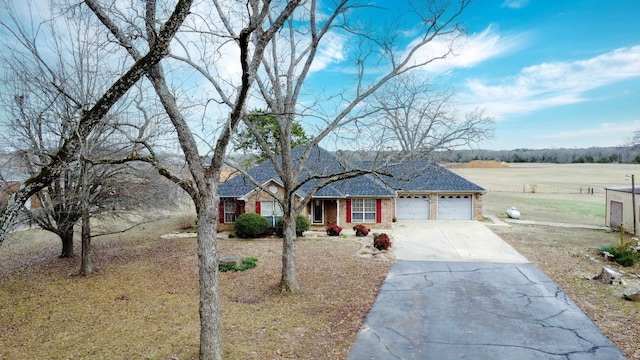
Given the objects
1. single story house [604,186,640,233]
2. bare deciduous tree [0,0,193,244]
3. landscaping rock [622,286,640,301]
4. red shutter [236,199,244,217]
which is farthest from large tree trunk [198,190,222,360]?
single story house [604,186,640,233]

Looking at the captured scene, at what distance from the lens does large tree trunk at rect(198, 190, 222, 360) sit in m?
6.31

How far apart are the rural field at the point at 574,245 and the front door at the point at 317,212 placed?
9.92m

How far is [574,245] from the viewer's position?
17.3 metres

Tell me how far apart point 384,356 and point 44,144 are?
12.0 m

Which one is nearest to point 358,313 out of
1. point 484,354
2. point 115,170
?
point 484,354

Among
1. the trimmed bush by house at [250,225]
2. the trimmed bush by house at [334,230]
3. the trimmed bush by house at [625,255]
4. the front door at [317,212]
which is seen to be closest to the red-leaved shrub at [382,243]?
the trimmed bush by house at [334,230]

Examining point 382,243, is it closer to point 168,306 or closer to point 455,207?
point 168,306

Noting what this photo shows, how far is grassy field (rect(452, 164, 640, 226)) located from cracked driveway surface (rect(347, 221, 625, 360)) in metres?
17.1

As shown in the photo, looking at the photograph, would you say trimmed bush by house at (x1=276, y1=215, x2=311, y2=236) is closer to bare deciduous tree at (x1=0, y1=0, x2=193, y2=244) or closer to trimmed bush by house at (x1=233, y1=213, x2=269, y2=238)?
trimmed bush by house at (x1=233, y1=213, x2=269, y2=238)

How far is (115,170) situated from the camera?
40.7ft

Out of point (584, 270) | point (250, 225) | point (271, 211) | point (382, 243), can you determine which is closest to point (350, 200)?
point (271, 211)

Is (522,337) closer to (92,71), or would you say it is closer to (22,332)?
(22,332)

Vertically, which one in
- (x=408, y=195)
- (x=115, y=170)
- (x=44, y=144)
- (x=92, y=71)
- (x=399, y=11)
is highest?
(x=399, y=11)

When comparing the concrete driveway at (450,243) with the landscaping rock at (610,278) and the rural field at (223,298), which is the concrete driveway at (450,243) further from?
the landscaping rock at (610,278)
